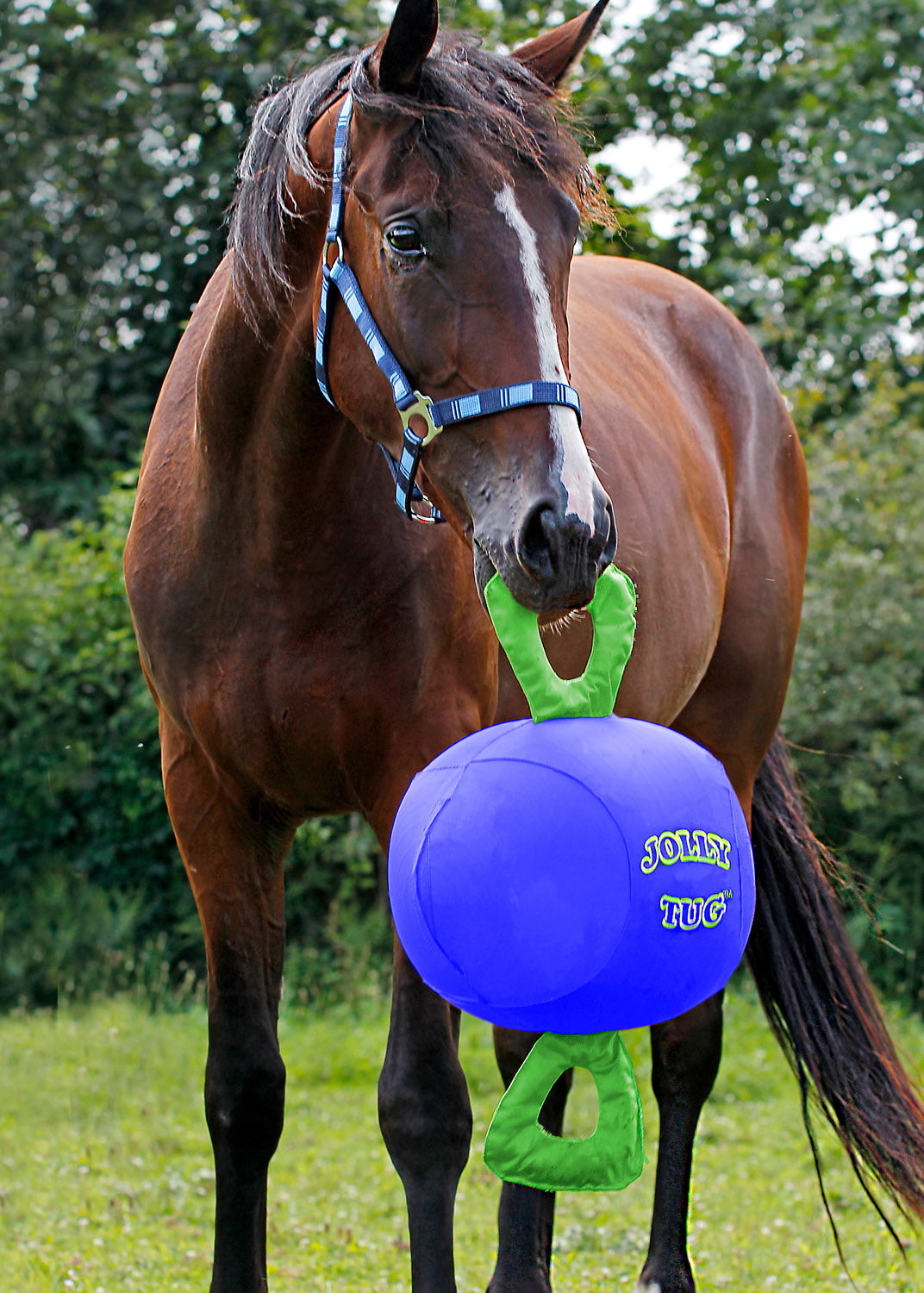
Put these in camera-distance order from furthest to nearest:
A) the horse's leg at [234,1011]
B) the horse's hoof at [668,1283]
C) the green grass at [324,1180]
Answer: the green grass at [324,1180] → the horse's hoof at [668,1283] → the horse's leg at [234,1011]

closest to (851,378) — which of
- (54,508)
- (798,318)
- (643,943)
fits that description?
(798,318)

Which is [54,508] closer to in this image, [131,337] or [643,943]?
[131,337]

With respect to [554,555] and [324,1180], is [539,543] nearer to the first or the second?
[554,555]

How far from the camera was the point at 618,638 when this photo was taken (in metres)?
2.04

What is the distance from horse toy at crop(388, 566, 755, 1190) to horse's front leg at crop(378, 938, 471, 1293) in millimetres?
503

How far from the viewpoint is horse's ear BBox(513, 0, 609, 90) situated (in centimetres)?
248

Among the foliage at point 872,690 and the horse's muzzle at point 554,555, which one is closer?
the horse's muzzle at point 554,555

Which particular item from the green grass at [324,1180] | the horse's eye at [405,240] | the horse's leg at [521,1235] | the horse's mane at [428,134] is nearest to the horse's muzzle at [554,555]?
the horse's eye at [405,240]

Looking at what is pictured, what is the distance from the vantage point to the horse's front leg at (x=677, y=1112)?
351 centimetres

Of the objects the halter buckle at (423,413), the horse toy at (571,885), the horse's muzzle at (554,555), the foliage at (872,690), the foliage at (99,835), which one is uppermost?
the halter buckle at (423,413)

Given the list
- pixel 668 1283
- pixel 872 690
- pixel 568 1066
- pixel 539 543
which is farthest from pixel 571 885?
pixel 872 690

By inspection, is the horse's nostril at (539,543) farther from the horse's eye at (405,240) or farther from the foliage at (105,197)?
the foliage at (105,197)

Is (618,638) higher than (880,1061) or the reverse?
higher

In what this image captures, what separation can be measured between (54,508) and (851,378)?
614cm
